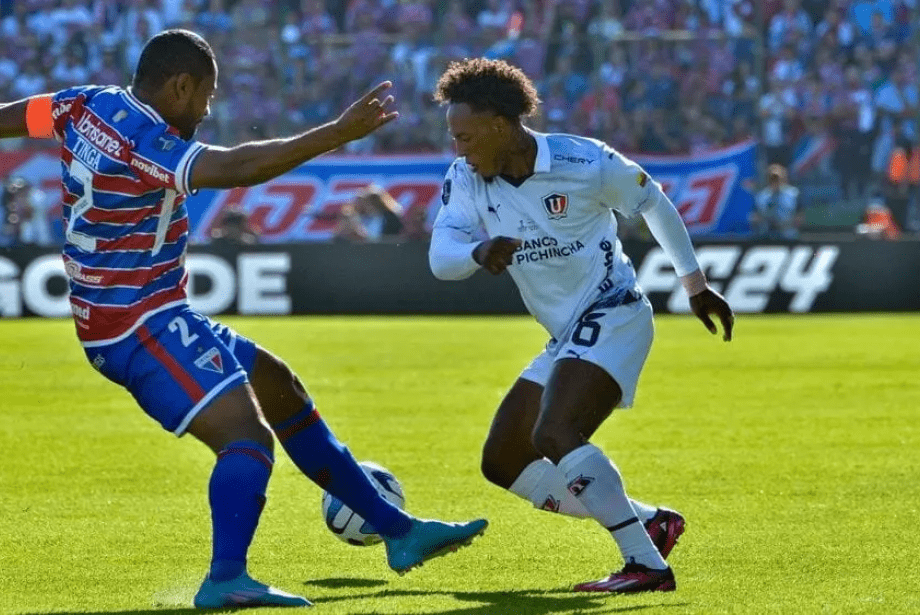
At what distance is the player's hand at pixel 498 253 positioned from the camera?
609cm

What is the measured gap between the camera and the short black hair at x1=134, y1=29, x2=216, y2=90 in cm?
601

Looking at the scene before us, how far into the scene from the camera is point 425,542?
22.2ft

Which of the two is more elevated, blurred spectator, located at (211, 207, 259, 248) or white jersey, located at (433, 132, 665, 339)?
white jersey, located at (433, 132, 665, 339)

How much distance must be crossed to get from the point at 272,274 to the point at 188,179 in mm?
17318

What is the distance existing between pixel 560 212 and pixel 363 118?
136 centimetres

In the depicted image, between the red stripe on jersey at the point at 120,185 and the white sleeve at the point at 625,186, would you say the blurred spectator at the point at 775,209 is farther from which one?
the red stripe on jersey at the point at 120,185

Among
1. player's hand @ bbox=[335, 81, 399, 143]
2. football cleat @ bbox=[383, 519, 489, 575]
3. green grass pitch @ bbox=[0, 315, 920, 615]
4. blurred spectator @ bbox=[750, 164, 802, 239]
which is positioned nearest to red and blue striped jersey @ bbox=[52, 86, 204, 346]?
player's hand @ bbox=[335, 81, 399, 143]

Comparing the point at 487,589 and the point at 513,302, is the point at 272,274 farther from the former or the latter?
the point at 487,589

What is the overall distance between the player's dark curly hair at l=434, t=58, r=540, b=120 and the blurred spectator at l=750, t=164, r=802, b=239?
18138mm

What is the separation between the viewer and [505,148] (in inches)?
267

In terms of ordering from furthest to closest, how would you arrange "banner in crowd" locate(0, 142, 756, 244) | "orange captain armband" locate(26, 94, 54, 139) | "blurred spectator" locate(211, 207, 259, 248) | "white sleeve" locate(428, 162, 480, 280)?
"banner in crowd" locate(0, 142, 756, 244) → "blurred spectator" locate(211, 207, 259, 248) → "white sleeve" locate(428, 162, 480, 280) → "orange captain armband" locate(26, 94, 54, 139)

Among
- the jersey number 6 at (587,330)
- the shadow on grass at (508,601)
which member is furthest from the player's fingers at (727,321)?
the shadow on grass at (508,601)

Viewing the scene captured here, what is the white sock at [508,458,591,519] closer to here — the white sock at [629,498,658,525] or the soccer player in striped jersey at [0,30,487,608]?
Result: the white sock at [629,498,658,525]

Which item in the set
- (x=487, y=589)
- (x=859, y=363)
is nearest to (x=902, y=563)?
(x=487, y=589)
